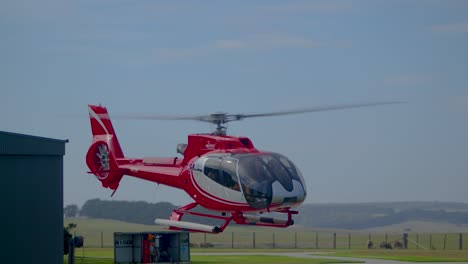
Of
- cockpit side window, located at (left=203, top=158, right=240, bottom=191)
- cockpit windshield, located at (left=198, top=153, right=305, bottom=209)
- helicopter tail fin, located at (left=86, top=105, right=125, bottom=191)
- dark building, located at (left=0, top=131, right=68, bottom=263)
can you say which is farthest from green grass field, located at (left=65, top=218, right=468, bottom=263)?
dark building, located at (left=0, top=131, right=68, bottom=263)

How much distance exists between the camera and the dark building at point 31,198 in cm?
3638

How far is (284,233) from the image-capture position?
351ft

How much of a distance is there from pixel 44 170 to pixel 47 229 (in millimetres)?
2230

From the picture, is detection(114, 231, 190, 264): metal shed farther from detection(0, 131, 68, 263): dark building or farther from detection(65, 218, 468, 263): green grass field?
detection(65, 218, 468, 263): green grass field

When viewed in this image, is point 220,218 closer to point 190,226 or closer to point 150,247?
point 190,226

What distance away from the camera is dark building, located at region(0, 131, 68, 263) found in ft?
119

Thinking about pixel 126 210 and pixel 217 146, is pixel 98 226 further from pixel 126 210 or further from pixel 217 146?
pixel 217 146

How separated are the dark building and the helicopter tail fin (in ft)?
7.58

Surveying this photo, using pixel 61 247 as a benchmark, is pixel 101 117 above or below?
above

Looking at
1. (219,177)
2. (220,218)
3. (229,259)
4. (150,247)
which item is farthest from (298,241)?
(219,177)

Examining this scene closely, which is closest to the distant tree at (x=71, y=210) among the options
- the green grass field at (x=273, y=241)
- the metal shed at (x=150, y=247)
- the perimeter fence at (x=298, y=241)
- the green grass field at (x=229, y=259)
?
the green grass field at (x=273, y=241)

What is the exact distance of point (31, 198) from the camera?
38.0m

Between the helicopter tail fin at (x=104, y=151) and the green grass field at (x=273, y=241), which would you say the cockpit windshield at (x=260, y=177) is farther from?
the green grass field at (x=273, y=241)

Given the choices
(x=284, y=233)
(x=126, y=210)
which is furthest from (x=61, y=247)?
(x=126, y=210)
